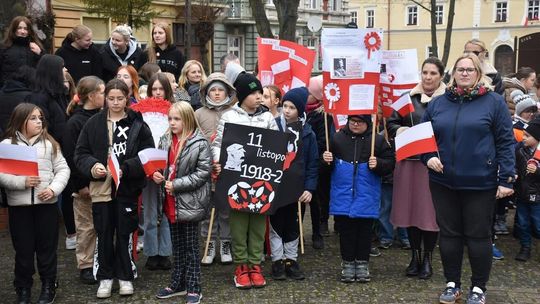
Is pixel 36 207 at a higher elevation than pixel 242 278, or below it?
higher

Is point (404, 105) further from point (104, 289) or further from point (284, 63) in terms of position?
point (104, 289)

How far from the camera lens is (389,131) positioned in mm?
6508

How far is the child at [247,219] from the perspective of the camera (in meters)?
5.70

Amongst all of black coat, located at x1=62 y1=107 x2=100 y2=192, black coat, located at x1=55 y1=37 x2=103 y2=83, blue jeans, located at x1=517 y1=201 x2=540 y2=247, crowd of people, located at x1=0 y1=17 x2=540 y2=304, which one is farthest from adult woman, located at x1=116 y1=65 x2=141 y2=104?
blue jeans, located at x1=517 y1=201 x2=540 y2=247

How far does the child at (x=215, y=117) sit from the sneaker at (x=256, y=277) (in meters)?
0.63

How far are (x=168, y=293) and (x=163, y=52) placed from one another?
4.33m

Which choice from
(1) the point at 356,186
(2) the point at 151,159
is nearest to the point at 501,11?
(1) the point at 356,186

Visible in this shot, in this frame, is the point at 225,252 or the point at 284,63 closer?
the point at 225,252

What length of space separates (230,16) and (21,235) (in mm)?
35858

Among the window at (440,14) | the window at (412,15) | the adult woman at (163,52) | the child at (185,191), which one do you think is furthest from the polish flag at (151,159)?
the window at (412,15)

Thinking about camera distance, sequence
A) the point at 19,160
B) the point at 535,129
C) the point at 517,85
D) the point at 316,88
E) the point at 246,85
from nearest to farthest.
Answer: the point at 19,160 < the point at 246,85 < the point at 535,129 < the point at 316,88 < the point at 517,85

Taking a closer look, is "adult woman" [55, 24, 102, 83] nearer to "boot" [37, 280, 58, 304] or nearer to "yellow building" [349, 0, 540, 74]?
"boot" [37, 280, 58, 304]

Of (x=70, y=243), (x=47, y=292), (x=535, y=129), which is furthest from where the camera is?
(x=70, y=243)

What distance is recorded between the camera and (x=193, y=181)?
5262 mm
